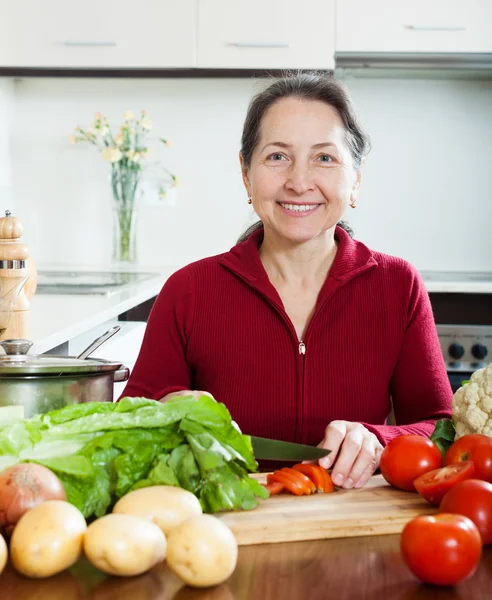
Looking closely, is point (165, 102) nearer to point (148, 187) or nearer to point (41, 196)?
point (148, 187)

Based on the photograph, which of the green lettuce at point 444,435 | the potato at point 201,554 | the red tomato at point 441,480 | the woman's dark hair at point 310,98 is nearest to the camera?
the potato at point 201,554

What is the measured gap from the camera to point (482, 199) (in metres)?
3.54

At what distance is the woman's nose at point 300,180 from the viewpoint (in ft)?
5.51

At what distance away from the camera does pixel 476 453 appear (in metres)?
1.04

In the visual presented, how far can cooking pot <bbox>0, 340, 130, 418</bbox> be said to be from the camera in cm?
103

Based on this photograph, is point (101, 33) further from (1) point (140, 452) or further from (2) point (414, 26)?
(1) point (140, 452)

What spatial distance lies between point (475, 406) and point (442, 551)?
1.37ft

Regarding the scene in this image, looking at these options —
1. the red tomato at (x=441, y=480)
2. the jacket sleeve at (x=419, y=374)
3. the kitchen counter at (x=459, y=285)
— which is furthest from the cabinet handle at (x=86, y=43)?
the red tomato at (x=441, y=480)

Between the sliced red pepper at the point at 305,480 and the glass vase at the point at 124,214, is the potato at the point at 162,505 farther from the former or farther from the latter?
the glass vase at the point at 124,214

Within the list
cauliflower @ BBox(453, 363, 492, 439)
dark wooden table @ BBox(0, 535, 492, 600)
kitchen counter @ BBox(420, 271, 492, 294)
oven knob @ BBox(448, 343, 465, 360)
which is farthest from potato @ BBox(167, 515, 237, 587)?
oven knob @ BBox(448, 343, 465, 360)

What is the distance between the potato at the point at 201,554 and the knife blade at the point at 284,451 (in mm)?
311

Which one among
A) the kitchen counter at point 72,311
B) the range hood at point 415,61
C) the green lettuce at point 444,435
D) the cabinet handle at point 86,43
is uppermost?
the cabinet handle at point 86,43

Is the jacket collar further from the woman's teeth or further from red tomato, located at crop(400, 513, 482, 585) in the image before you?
red tomato, located at crop(400, 513, 482, 585)

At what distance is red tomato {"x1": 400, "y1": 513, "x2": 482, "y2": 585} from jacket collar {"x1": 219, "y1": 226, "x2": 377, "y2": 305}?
909 millimetres
